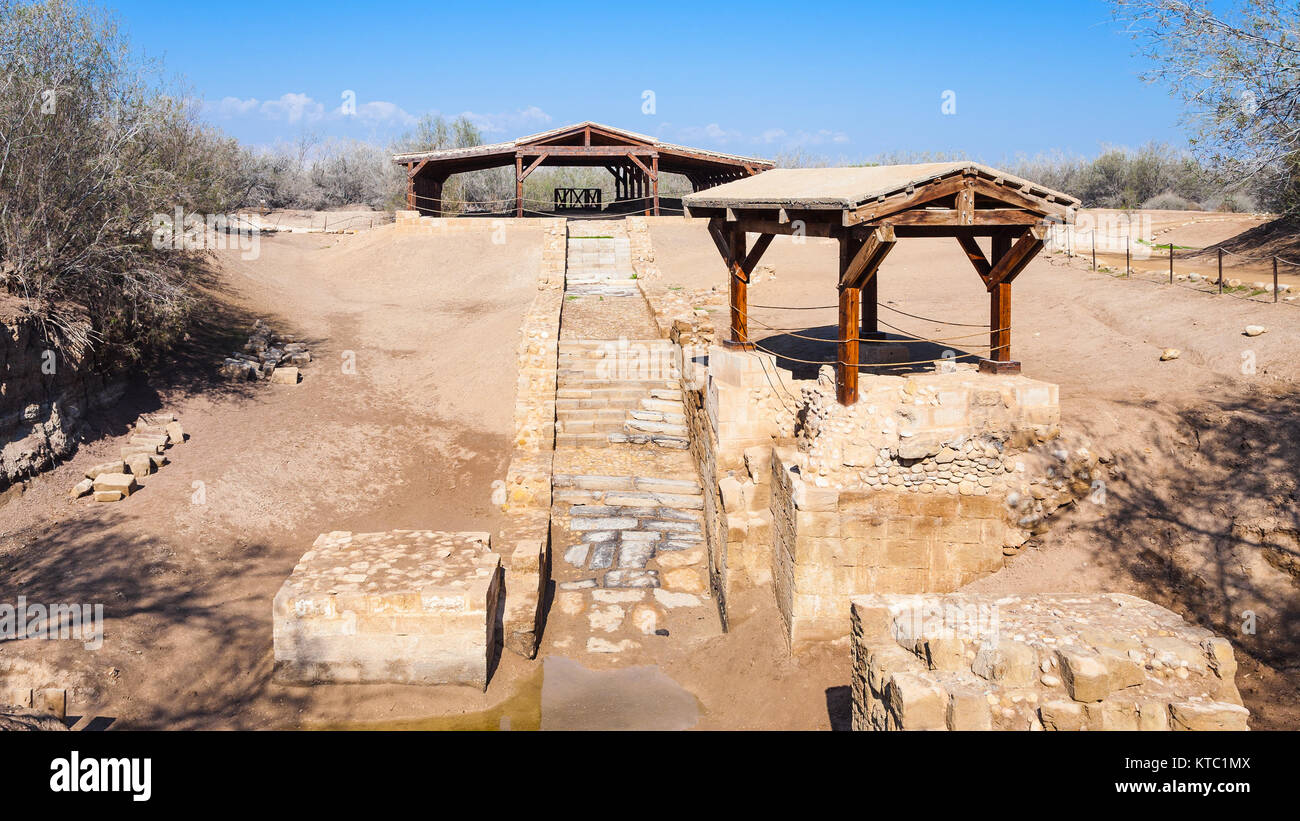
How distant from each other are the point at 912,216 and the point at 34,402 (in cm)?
1028

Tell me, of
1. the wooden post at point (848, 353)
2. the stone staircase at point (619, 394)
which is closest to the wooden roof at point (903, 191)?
the wooden post at point (848, 353)

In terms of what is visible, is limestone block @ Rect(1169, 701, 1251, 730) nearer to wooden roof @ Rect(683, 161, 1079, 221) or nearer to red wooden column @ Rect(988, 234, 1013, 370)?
red wooden column @ Rect(988, 234, 1013, 370)

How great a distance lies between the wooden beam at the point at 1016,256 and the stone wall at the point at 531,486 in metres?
5.31

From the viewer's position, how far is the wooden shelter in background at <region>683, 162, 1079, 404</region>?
24.0 ft

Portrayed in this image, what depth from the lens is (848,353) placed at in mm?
7535

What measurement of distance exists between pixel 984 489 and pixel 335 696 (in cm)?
572

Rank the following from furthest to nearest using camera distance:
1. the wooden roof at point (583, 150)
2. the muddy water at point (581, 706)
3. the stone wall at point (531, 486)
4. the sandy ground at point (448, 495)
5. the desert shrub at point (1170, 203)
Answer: the desert shrub at point (1170, 203) < the wooden roof at point (583, 150) < the stone wall at point (531, 486) < the muddy water at point (581, 706) < the sandy ground at point (448, 495)

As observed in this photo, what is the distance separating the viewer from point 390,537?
8227 mm

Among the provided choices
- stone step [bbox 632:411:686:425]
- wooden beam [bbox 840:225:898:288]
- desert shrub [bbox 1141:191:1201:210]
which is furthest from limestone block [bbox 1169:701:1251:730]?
desert shrub [bbox 1141:191:1201:210]

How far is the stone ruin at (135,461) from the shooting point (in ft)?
31.9

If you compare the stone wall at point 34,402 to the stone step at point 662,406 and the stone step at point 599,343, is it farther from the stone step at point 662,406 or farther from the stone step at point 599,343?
the stone step at point 662,406
